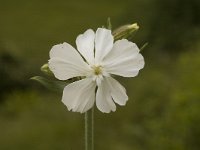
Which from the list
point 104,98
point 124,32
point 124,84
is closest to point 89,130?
point 104,98

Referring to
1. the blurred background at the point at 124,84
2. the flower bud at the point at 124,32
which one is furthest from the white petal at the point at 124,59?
the blurred background at the point at 124,84

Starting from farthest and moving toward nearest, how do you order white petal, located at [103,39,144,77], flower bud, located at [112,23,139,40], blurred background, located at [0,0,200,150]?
blurred background, located at [0,0,200,150]
flower bud, located at [112,23,139,40]
white petal, located at [103,39,144,77]

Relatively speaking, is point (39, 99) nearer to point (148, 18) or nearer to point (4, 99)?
point (4, 99)

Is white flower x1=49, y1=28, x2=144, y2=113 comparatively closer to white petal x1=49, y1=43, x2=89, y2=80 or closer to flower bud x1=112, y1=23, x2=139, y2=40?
white petal x1=49, y1=43, x2=89, y2=80

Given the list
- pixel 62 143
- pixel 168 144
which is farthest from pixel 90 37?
pixel 62 143

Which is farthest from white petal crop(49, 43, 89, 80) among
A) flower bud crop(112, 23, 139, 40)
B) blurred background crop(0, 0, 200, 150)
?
blurred background crop(0, 0, 200, 150)

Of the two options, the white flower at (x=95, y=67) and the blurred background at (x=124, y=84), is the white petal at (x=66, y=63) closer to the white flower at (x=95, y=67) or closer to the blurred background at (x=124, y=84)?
the white flower at (x=95, y=67)

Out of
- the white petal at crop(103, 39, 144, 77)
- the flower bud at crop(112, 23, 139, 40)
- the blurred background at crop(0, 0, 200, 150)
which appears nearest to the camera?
the white petal at crop(103, 39, 144, 77)

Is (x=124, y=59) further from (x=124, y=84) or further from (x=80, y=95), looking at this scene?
(x=124, y=84)
